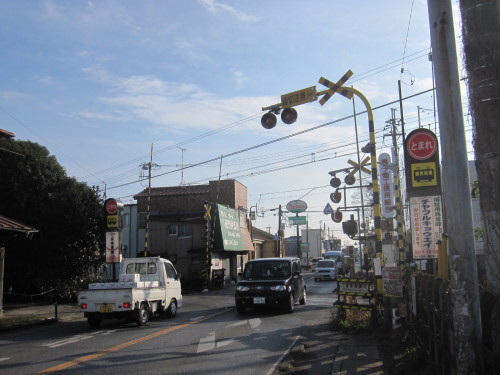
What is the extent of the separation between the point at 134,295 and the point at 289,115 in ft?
21.3

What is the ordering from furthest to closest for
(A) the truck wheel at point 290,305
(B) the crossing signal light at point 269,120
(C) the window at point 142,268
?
Answer: (A) the truck wheel at point 290,305
(C) the window at point 142,268
(B) the crossing signal light at point 269,120

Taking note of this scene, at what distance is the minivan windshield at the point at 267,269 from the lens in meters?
16.8

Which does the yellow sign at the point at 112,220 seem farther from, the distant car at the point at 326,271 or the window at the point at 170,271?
the distant car at the point at 326,271

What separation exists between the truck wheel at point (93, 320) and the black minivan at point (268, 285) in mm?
4804

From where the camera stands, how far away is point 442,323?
5.51m

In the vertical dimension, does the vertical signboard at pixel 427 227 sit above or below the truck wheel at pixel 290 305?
above

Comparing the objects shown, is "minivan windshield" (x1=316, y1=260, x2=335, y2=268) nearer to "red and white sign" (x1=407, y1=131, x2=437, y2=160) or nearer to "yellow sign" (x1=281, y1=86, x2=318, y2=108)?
"yellow sign" (x1=281, y1=86, x2=318, y2=108)

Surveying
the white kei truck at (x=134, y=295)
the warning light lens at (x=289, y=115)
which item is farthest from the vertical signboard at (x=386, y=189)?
the warning light lens at (x=289, y=115)

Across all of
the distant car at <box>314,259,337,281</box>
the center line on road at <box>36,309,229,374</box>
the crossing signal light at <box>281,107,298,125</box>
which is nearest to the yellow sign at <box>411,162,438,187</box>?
the crossing signal light at <box>281,107,298,125</box>

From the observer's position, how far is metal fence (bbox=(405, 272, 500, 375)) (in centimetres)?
399

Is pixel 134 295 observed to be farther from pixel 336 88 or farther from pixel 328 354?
pixel 336 88

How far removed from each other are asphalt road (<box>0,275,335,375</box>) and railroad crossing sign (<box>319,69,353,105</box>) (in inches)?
240

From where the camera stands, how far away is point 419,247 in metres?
10.2

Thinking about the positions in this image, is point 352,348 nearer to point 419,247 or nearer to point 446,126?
point 419,247
